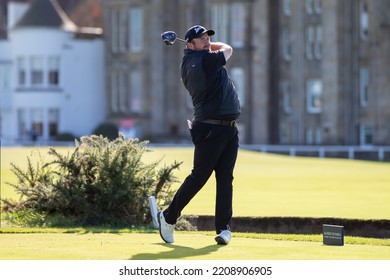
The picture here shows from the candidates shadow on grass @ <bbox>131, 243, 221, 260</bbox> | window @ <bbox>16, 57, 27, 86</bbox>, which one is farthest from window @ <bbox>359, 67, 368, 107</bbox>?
shadow on grass @ <bbox>131, 243, 221, 260</bbox>

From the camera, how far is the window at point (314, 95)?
80125mm

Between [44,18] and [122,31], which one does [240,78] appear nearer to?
[122,31]

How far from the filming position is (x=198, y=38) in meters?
15.9

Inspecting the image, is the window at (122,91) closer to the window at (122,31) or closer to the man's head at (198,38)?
the window at (122,31)

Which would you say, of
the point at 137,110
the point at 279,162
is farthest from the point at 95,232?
the point at 137,110

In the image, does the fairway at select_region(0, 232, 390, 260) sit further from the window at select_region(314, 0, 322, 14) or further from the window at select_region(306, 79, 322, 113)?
the window at select_region(306, 79, 322, 113)

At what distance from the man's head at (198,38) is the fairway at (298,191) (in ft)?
17.9

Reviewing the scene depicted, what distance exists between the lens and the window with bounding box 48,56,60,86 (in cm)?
8881

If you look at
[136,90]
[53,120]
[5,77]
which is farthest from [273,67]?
[5,77]

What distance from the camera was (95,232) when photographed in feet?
57.7

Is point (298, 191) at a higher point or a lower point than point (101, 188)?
lower

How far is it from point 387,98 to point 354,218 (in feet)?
191

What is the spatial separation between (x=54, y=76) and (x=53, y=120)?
320 cm

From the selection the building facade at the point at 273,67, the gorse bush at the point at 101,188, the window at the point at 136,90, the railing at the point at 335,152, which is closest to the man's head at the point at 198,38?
the gorse bush at the point at 101,188
